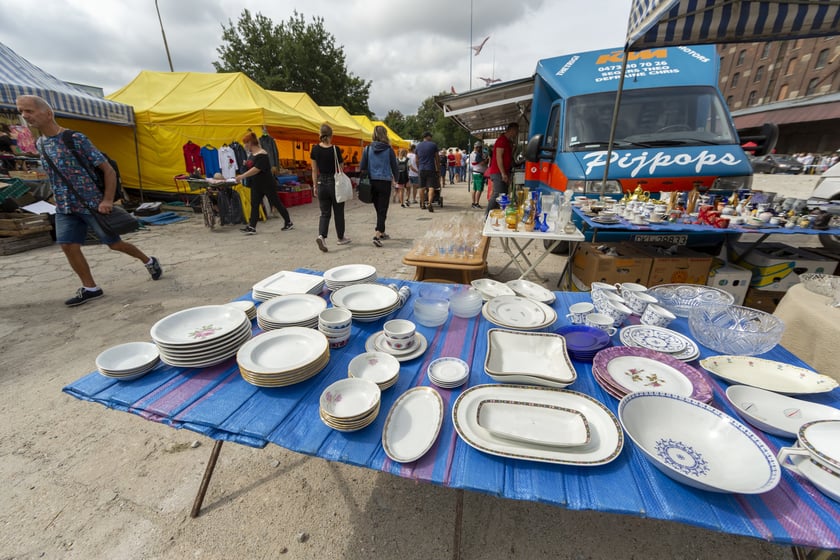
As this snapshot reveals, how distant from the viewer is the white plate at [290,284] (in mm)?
1960

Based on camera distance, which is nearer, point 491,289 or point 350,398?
point 350,398

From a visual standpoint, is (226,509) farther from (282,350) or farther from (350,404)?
Answer: (350,404)

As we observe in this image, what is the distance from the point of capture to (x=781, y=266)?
11.3 ft

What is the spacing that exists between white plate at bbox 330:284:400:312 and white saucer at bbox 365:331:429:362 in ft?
0.64

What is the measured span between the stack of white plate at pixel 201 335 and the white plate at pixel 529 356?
108 cm

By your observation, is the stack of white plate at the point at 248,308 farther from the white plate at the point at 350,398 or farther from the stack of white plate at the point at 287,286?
the white plate at the point at 350,398

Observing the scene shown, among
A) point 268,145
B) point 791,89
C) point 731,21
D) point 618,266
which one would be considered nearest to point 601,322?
point 618,266

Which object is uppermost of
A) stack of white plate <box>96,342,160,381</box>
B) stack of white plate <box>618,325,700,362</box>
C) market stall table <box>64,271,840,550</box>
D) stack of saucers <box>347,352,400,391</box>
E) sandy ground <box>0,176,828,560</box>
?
stack of white plate <box>618,325,700,362</box>

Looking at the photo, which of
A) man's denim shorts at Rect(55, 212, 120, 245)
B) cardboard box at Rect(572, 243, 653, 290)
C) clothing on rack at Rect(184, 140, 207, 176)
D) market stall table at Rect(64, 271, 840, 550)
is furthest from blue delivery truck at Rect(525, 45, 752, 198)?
clothing on rack at Rect(184, 140, 207, 176)

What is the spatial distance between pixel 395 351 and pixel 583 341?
820 mm

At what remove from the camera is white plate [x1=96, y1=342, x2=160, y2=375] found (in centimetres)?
135

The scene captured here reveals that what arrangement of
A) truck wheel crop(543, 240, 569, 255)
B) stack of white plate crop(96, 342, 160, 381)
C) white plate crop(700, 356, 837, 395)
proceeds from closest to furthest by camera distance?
white plate crop(700, 356, 837, 395)
stack of white plate crop(96, 342, 160, 381)
truck wheel crop(543, 240, 569, 255)

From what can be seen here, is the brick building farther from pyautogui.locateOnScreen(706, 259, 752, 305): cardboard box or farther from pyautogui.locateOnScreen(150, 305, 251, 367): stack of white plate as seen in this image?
pyautogui.locateOnScreen(150, 305, 251, 367): stack of white plate

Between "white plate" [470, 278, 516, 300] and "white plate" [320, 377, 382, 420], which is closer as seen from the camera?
"white plate" [320, 377, 382, 420]
